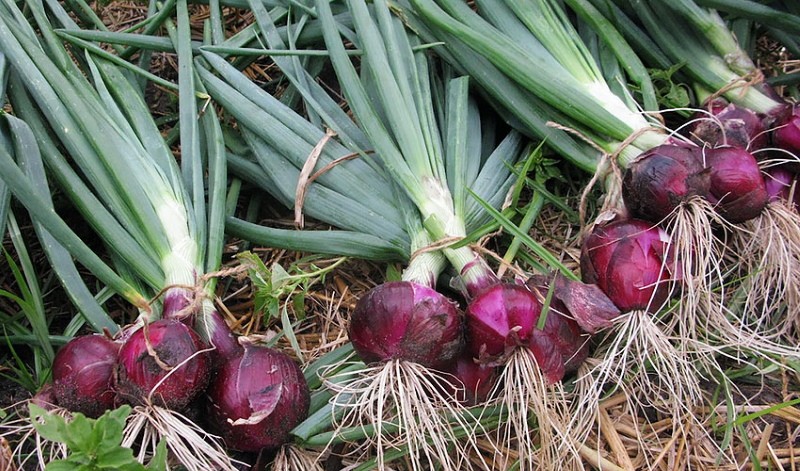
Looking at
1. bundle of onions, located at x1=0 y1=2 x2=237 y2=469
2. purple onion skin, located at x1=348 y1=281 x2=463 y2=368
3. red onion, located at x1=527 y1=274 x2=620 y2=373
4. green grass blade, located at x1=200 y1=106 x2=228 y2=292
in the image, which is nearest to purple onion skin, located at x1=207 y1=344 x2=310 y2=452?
bundle of onions, located at x1=0 y1=2 x2=237 y2=469

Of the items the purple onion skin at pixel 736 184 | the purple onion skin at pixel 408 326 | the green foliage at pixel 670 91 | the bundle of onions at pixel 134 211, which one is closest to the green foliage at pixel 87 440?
the bundle of onions at pixel 134 211

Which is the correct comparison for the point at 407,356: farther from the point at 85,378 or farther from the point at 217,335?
the point at 85,378

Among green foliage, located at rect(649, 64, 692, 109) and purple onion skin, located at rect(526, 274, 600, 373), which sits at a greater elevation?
Answer: green foliage, located at rect(649, 64, 692, 109)

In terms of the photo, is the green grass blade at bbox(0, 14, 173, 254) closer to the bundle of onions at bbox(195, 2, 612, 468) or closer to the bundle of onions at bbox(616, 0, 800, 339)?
the bundle of onions at bbox(195, 2, 612, 468)

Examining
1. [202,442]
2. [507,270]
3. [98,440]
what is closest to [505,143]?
[507,270]

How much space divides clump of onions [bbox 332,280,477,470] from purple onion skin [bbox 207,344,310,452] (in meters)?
0.08

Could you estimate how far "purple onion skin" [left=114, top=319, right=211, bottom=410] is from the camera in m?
1.15

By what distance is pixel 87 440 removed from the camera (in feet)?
3.20

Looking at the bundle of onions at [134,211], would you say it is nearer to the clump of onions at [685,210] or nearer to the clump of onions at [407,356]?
the clump of onions at [407,356]

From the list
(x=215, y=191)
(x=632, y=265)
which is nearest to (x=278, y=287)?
(x=215, y=191)

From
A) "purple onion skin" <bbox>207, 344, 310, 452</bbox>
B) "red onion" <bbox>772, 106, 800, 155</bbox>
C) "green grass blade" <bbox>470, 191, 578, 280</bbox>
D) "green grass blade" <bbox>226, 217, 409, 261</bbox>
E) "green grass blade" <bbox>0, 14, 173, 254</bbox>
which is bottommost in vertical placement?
"purple onion skin" <bbox>207, 344, 310, 452</bbox>

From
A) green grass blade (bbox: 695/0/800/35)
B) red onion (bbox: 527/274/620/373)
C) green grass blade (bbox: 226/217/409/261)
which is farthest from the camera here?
green grass blade (bbox: 695/0/800/35)

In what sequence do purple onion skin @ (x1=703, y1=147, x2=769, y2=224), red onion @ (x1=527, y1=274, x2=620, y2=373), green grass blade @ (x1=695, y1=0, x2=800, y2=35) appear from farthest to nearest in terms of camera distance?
green grass blade @ (x1=695, y1=0, x2=800, y2=35)
purple onion skin @ (x1=703, y1=147, x2=769, y2=224)
red onion @ (x1=527, y1=274, x2=620, y2=373)

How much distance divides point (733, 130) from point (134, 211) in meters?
1.24
